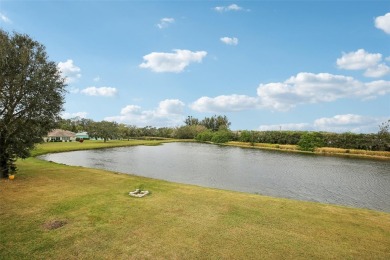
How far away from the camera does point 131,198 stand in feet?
59.0

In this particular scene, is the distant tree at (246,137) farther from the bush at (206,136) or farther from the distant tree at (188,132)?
the distant tree at (188,132)

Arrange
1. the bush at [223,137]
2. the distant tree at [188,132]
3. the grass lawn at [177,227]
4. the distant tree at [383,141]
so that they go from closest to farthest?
the grass lawn at [177,227] < the distant tree at [383,141] < the bush at [223,137] < the distant tree at [188,132]

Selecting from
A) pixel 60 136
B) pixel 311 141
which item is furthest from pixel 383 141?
pixel 60 136

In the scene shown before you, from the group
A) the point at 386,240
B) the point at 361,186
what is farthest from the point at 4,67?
the point at 361,186

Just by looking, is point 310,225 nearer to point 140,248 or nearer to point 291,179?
point 140,248

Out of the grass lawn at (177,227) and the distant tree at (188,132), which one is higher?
the distant tree at (188,132)

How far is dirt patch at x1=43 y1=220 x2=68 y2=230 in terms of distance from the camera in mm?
12746

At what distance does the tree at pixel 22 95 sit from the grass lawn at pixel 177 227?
6.19 metres

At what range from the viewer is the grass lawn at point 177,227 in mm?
10547

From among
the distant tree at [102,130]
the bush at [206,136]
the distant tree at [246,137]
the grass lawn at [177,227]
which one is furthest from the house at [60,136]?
the grass lawn at [177,227]

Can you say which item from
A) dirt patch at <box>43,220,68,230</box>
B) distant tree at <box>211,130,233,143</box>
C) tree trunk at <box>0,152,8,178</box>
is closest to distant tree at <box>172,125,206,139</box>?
distant tree at <box>211,130,233,143</box>

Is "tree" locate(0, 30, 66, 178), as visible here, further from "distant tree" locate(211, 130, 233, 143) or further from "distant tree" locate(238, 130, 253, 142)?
"distant tree" locate(211, 130, 233, 143)

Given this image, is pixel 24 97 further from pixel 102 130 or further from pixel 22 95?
pixel 102 130

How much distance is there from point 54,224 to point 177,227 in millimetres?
6178
